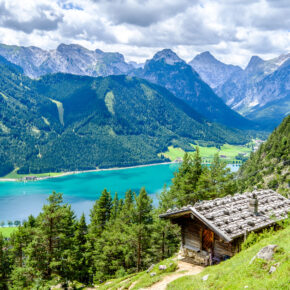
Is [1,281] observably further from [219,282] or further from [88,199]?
[88,199]

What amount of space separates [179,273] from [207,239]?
A: 335 cm

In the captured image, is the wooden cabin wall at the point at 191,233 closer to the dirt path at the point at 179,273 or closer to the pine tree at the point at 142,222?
the dirt path at the point at 179,273

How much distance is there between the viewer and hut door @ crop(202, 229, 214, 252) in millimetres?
21734

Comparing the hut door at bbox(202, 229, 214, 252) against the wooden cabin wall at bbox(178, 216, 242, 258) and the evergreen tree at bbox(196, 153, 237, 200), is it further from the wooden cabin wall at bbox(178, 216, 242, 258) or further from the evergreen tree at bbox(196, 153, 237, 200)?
the evergreen tree at bbox(196, 153, 237, 200)

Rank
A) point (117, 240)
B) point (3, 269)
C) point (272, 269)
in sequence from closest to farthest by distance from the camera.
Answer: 1. point (272, 269)
2. point (117, 240)
3. point (3, 269)

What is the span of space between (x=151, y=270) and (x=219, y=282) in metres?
10.5

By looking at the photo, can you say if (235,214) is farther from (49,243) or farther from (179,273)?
(49,243)

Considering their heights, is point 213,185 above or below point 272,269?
below

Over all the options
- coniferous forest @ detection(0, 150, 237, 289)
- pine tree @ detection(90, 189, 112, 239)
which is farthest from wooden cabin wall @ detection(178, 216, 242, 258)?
pine tree @ detection(90, 189, 112, 239)

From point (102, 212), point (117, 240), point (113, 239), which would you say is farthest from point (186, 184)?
point (102, 212)

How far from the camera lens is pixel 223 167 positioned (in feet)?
143

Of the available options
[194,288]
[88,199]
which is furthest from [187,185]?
[88,199]

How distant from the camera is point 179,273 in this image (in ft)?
66.5

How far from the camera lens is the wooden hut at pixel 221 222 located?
19.9 meters
